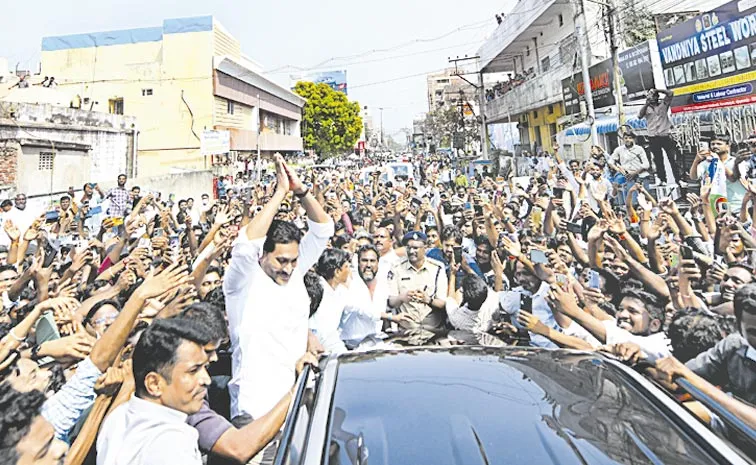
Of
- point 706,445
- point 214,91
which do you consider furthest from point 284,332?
point 214,91

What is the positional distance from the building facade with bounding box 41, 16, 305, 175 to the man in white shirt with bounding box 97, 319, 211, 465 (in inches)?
1079

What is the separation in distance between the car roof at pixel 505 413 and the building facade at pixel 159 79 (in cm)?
2771

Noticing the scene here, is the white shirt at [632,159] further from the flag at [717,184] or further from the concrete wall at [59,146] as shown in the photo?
the concrete wall at [59,146]

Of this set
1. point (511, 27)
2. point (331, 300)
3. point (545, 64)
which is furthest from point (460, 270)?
point (511, 27)

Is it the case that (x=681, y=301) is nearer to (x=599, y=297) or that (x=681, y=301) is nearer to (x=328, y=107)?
(x=599, y=297)

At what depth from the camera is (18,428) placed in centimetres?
183

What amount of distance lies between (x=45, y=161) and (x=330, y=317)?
48.2 feet

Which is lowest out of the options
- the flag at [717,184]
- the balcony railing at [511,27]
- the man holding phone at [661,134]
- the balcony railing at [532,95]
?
the flag at [717,184]

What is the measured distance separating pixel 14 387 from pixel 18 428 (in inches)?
8.9

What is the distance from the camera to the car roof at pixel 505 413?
153cm

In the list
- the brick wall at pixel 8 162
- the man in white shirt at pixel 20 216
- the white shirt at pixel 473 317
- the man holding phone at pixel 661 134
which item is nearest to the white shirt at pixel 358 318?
the white shirt at pixel 473 317

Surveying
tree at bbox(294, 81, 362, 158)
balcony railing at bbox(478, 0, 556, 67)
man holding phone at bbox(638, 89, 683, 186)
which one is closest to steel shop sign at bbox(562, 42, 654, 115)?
man holding phone at bbox(638, 89, 683, 186)

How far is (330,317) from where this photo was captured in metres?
3.62

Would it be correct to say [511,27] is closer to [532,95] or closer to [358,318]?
[532,95]
